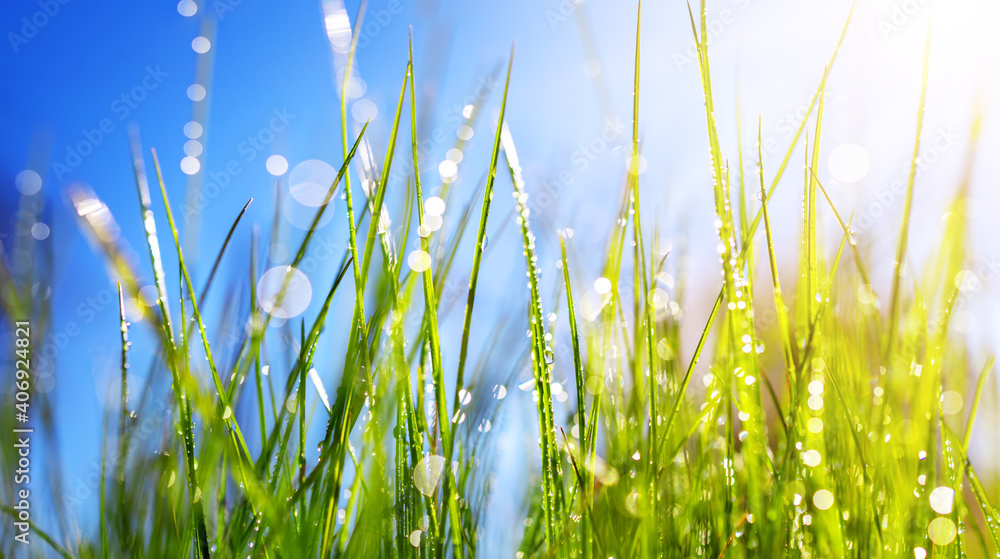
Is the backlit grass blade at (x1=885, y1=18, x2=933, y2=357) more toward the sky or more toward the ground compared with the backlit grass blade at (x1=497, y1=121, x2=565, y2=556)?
more toward the sky

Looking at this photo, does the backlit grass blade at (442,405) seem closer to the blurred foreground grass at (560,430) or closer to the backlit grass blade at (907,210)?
the blurred foreground grass at (560,430)

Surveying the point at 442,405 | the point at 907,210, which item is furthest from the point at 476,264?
the point at 907,210

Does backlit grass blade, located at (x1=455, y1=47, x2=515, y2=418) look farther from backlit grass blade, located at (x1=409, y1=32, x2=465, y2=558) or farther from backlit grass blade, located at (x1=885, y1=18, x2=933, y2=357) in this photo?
backlit grass blade, located at (x1=885, y1=18, x2=933, y2=357)

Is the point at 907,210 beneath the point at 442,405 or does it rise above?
above

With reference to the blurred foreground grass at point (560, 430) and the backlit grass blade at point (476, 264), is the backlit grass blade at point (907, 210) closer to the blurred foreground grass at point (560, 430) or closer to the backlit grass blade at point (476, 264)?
the blurred foreground grass at point (560, 430)

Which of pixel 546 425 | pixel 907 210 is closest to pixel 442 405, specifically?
pixel 546 425

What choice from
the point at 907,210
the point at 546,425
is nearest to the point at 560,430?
the point at 546,425

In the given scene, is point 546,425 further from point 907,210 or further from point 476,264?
point 907,210

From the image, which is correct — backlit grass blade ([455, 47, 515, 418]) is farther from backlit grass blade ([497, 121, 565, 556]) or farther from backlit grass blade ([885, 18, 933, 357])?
backlit grass blade ([885, 18, 933, 357])

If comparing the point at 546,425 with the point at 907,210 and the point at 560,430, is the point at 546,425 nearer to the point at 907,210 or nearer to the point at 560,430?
the point at 560,430

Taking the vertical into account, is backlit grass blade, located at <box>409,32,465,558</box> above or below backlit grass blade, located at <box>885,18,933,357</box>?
below

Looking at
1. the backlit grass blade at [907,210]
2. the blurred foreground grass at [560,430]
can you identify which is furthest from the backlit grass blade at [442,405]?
the backlit grass blade at [907,210]

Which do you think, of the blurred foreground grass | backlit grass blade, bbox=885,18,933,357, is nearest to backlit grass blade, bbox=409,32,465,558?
the blurred foreground grass

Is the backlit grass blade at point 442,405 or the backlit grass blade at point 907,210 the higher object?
the backlit grass blade at point 907,210
